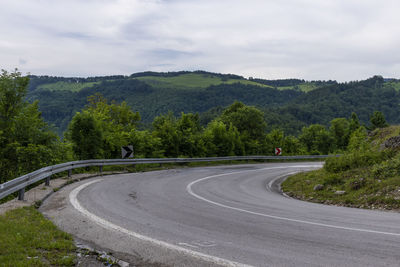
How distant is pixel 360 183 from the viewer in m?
12.3

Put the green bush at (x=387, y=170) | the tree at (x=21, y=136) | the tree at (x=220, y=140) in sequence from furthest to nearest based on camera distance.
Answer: the tree at (x=220, y=140), the tree at (x=21, y=136), the green bush at (x=387, y=170)

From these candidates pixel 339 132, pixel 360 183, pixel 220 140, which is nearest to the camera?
pixel 360 183

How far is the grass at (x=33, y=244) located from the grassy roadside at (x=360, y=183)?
8618 mm

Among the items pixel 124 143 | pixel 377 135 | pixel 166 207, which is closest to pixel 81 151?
pixel 124 143

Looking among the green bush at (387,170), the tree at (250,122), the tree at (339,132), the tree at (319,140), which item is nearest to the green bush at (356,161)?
the green bush at (387,170)

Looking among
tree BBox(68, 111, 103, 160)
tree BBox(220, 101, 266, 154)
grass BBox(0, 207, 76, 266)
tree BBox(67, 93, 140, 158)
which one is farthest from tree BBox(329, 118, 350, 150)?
grass BBox(0, 207, 76, 266)

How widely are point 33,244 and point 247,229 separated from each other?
12.5 ft

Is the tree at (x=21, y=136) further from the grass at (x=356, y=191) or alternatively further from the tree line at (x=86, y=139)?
the grass at (x=356, y=191)

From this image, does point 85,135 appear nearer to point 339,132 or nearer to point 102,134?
point 102,134

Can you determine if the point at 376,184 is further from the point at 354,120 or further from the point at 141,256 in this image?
the point at 354,120

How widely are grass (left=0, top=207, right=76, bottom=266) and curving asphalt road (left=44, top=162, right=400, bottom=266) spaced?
107cm

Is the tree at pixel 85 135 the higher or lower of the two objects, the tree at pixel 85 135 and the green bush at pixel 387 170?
the higher

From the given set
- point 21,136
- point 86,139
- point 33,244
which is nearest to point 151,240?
Result: point 33,244

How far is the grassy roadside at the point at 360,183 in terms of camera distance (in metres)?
10.8
